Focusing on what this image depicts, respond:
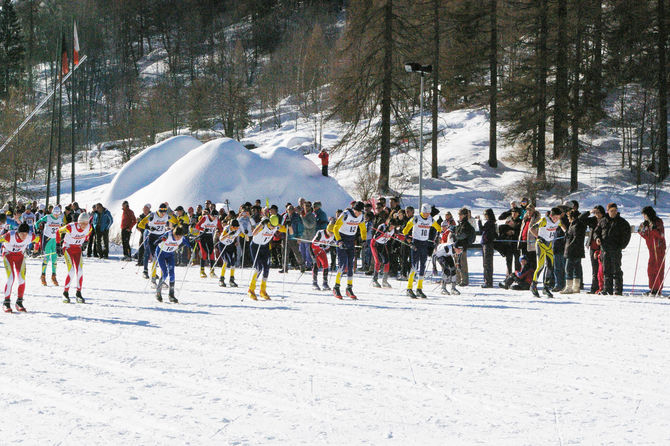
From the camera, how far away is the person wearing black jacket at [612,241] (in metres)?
14.0

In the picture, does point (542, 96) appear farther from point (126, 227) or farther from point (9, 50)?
point (9, 50)

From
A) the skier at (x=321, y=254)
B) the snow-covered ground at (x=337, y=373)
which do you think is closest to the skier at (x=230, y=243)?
the skier at (x=321, y=254)

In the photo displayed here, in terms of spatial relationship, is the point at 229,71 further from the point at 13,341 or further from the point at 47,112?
the point at 13,341

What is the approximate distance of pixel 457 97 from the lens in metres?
52.8

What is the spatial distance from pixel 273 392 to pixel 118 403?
158 centimetres

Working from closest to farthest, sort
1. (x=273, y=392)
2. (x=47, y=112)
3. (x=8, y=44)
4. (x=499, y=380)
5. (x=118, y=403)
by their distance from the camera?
(x=118, y=403) → (x=273, y=392) → (x=499, y=380) → (x=47, y=112) → (x=8, y=44)

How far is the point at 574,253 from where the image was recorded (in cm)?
1473

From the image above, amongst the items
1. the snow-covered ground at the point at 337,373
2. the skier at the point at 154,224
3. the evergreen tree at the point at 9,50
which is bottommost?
the snow-covered ground at the point at 337,373

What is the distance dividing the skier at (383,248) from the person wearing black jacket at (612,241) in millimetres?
4883

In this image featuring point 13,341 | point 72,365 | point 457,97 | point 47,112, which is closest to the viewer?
point 72,365

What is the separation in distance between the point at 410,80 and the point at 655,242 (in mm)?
51037

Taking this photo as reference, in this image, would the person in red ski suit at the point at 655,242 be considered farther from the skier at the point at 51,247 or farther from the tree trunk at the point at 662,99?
the tree trunk at the point at 662,99

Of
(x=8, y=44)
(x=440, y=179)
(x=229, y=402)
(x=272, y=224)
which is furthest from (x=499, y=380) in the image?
(x=8, y=44)

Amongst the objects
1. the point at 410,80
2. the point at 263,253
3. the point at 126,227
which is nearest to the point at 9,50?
the point at 410,80
